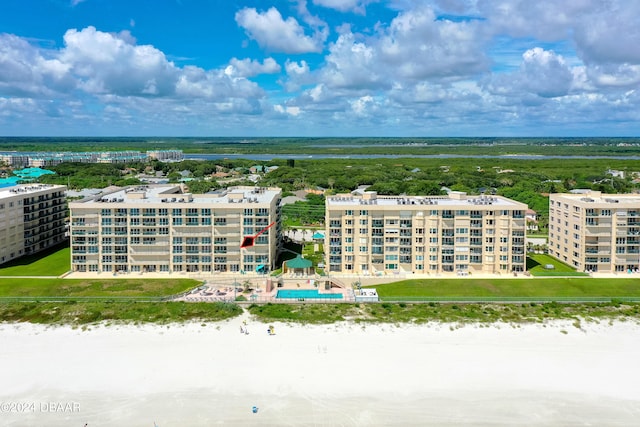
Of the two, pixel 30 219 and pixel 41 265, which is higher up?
pixel 30 219

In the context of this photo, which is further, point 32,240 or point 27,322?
point 32,240

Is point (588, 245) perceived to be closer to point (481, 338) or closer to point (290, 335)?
point (481, 338)

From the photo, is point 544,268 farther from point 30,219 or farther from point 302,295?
point 30,219

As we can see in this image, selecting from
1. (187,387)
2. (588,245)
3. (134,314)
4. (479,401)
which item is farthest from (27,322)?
(588,245)

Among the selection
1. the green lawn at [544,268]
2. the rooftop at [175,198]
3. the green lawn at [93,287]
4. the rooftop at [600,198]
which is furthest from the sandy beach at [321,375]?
the rooftop at [600,198]

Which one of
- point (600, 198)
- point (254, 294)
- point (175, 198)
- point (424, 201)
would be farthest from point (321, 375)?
point (600, 198)

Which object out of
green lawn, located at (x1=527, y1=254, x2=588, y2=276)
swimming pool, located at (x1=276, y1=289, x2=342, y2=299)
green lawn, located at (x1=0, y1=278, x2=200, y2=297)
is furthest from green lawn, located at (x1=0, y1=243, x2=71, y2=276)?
green lawn, located at (x1=527, y1=254, x2=588, y2=276)
